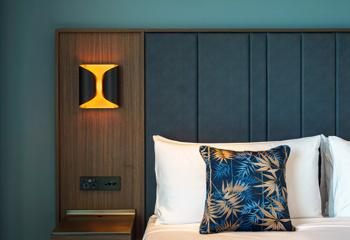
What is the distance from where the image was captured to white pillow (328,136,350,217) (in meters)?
2.53

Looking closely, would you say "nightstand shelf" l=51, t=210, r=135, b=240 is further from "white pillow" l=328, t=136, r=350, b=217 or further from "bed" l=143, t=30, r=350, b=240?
"white pillow" l=328, t=136, r=350, b=217

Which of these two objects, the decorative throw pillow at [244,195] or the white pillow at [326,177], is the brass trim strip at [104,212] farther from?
the white pillow at [326,177]

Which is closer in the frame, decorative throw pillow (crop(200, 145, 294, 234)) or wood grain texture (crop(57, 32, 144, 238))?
decorative throw pillow (crop(200, 145, 294, 234))

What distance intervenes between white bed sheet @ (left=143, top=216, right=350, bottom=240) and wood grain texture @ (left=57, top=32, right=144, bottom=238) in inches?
19.4

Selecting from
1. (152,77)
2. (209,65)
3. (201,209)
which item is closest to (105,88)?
(152,77)

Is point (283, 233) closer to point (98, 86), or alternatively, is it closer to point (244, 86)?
point (244, 86)

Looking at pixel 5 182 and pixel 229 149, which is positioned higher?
pixel 229 149

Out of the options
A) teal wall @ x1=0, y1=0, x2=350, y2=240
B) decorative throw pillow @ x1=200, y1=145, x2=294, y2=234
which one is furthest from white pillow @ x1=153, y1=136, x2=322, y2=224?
teal wall @ x1=0, y1=0, x2=350, y2=240

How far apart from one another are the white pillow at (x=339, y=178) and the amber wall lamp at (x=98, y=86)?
1.32 metres

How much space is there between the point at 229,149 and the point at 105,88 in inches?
32.8

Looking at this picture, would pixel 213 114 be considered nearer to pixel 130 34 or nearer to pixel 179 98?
pixel 179 98

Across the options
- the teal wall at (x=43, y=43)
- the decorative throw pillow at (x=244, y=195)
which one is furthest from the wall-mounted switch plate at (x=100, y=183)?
the decorative throw pillow at (x=244, y=195)

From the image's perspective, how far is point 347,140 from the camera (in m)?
2.87

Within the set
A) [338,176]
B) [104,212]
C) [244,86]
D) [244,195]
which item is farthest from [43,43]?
[338,176]
